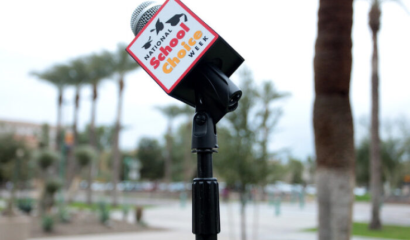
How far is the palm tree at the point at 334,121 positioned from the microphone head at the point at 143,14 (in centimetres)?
450

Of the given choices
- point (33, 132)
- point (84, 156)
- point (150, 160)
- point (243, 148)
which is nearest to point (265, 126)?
point (243, 148)

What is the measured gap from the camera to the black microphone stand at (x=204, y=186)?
1.97 meters

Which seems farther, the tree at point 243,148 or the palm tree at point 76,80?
the palm tree at point 76,80

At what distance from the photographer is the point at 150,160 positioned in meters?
60.7

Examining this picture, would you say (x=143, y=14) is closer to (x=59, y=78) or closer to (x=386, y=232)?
(x=386, y=232)

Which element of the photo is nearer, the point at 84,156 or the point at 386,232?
the point at 386,232

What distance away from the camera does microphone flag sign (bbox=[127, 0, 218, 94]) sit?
6.47 ft

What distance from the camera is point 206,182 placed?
200 centimetres

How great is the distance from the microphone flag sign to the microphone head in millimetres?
176

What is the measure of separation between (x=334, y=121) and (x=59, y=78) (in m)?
35.7

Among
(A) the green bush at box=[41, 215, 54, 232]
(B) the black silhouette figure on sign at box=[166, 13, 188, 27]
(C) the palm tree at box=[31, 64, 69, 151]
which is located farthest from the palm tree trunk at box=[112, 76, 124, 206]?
(B) the black silhouette figure on sign at box=[166, 13, 188, 27]

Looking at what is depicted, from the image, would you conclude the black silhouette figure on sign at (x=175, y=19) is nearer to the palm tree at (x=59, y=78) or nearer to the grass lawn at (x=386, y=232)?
the grass lawn at (x=386, y=232)

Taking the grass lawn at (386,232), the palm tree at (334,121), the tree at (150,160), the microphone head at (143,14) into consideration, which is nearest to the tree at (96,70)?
the grass lawn at (386,232)

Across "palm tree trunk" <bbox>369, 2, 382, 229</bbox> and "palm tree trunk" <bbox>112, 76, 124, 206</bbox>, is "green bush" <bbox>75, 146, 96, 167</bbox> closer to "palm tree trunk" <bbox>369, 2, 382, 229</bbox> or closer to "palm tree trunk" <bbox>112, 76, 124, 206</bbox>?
"palm tree trunk" <bbox>112, 76, 124, 206</bbox>
